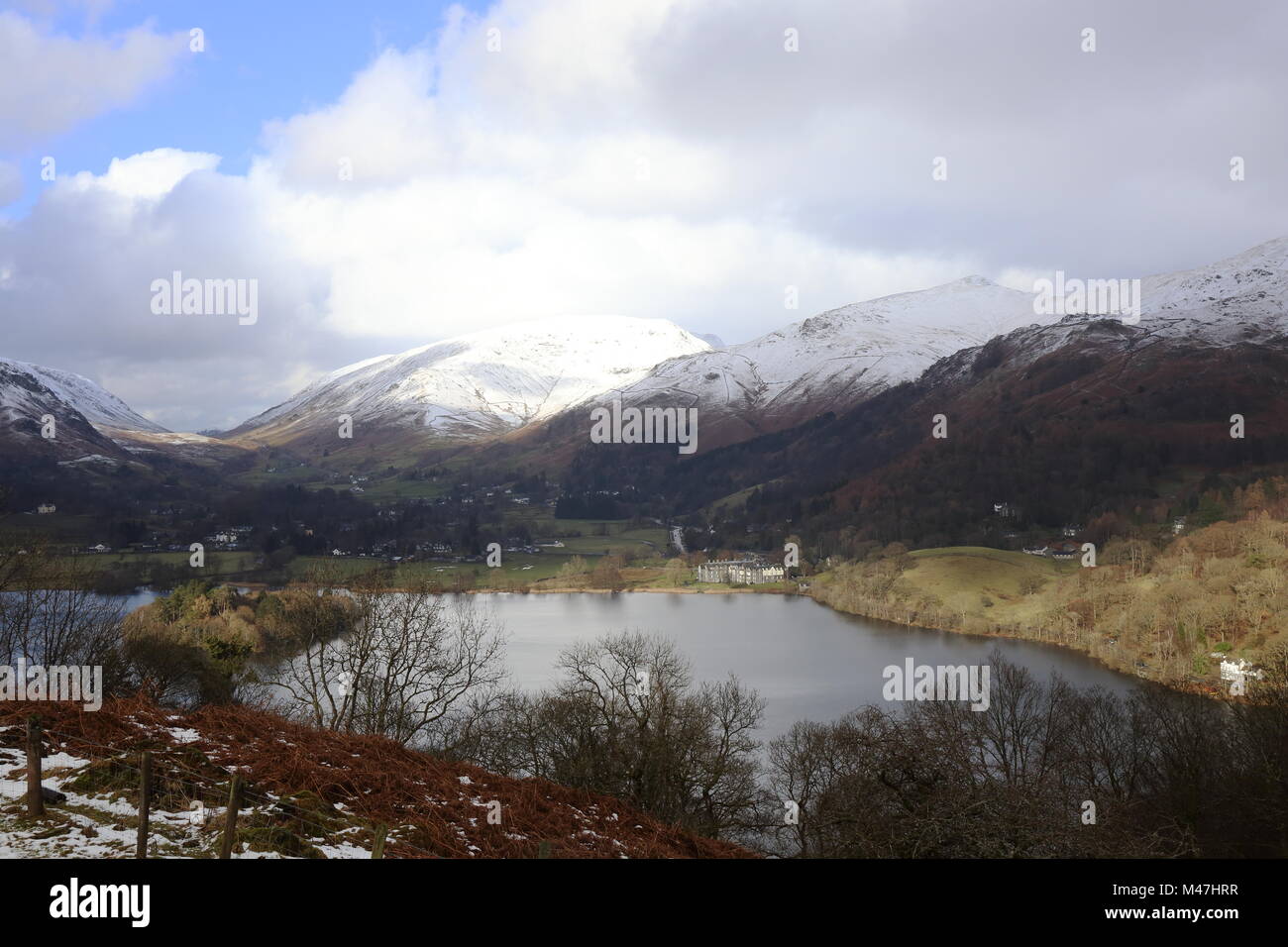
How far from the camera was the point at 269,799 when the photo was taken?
20.7 ft

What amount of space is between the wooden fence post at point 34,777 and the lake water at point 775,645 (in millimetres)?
33154

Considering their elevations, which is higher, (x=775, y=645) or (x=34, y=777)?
(x=34, y=777)

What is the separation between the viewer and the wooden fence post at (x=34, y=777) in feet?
18.6

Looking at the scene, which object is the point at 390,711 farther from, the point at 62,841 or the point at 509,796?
the point at 62,841

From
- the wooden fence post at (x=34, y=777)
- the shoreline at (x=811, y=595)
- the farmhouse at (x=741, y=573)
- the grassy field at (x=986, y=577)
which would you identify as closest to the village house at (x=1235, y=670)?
the shoreline at (x=811, y=595)

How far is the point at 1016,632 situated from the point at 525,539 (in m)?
70.8

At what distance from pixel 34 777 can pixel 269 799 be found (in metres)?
1.54

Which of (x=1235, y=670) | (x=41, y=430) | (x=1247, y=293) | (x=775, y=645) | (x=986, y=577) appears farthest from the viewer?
(x=1247, y=293)

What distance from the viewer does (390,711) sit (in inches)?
843

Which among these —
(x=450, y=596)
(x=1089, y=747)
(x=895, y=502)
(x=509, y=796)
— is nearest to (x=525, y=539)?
(x=450, y=596)

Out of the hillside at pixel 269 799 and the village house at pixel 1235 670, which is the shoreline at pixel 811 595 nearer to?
the village house at pixel 1235 670

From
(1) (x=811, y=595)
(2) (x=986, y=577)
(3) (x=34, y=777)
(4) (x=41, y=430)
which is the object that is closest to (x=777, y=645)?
(2) (x=986, y=577)

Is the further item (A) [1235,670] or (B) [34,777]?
(A) [1235,670]

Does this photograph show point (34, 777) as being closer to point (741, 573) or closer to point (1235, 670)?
point (1235, 670)
